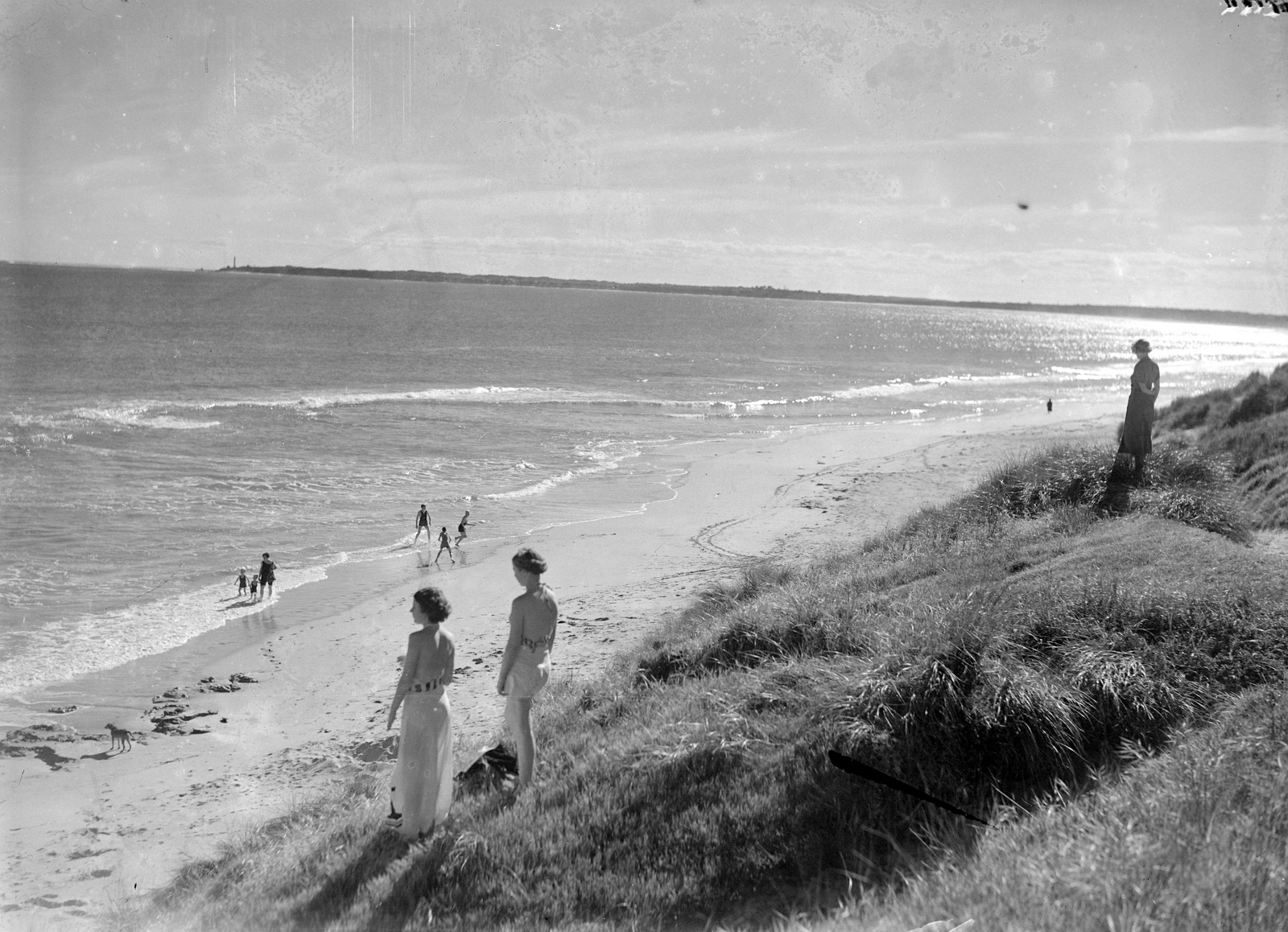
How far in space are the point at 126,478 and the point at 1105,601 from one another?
25187mm

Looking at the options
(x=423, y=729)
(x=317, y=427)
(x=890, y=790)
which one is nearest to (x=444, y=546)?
(x=423, y=729)

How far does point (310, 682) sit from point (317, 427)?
24640 mm

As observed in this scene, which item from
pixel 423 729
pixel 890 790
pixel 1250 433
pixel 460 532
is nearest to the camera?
pixel 890 790

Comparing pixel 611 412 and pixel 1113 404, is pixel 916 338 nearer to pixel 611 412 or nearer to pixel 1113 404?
pixel 1113 404

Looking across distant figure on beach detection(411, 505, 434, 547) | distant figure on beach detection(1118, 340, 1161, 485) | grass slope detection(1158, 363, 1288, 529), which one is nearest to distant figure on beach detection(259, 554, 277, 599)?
distant figure on beach detection(411, 505, 434, 547)

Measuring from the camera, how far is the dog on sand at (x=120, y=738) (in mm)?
10539

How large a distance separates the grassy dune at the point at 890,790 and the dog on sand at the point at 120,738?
431cm

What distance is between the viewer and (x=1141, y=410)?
39.7ft

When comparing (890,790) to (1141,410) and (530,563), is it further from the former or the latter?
(1141,410)

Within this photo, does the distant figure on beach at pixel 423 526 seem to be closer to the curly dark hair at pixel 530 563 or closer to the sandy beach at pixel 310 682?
the sandy beach at pixel 310 682

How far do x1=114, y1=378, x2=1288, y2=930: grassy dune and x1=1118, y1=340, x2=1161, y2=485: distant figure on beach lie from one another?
4.21 meters

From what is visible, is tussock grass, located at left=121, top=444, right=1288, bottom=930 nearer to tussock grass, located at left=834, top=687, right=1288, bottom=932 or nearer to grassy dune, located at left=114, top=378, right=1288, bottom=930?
grassy dune, located at left=114, top=378, right=1288, bottom=930

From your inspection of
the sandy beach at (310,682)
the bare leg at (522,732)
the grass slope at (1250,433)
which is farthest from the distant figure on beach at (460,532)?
the grass slope at (1250,433)

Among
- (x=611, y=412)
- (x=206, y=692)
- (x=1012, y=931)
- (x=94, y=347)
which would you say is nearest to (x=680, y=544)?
(x=206, y=692)
